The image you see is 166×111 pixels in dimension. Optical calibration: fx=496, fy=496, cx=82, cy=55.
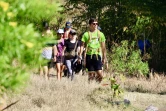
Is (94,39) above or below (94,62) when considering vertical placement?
above

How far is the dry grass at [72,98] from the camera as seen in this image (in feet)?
26.1

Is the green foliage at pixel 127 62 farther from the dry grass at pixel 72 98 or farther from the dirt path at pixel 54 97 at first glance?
the dirt path at pixel 54 97

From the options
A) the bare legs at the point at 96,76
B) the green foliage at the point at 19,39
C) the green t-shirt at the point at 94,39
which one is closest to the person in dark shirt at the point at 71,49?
the bare legs at the point at 96,76

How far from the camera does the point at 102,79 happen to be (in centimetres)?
1059

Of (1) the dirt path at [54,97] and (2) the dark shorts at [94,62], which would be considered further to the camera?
(2) the dark shorts at [94,62]

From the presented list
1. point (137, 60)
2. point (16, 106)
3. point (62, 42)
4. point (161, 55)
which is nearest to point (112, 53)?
point (137, 60)

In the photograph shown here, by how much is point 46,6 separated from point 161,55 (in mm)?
18248

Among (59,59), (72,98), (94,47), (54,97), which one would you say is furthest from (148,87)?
(54,97)

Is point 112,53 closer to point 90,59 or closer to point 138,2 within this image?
point 138,2

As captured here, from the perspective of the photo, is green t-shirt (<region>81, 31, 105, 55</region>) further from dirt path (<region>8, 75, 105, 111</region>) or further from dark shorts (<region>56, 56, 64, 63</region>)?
dark shorts (<region>56, 56, 64, 63</region>)

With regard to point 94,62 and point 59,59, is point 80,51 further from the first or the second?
point 59,59

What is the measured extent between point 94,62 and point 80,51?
475 mm

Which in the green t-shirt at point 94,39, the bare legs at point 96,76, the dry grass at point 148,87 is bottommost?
the dry grass at point 148,87

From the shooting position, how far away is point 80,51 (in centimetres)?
1071
